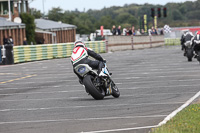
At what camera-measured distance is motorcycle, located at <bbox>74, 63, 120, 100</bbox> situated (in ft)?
41.3

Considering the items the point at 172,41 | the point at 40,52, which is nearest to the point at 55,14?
the point at 172,41

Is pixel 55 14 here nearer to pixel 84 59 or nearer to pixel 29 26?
pixel 29 26

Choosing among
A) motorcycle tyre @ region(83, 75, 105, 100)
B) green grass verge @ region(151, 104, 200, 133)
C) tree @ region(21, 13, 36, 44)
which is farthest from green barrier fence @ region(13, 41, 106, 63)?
green grass verge @ region(151, 104, 200, 133)

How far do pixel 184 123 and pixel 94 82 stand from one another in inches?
199

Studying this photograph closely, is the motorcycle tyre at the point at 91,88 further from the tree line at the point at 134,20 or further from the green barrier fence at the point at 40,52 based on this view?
the tree line at the point at 134,20

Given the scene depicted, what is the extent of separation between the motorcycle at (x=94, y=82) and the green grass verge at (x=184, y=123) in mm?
3472

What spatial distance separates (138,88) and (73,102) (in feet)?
10.6

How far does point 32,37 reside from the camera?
2384 inches

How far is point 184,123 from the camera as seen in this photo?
8031 mm

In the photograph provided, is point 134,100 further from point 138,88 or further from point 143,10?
point 143,10

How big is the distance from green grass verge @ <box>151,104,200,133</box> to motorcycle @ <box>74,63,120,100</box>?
347 centimetres

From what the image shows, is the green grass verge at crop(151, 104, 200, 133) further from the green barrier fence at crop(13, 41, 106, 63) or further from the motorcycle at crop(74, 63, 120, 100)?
the green barrier fence at crop(13, 41, 106, 63)

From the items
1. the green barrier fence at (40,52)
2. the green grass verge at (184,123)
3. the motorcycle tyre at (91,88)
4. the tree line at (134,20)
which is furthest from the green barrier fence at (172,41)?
the green grass verge at (184,123)

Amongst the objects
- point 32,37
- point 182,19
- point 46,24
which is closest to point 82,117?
point 32,37
